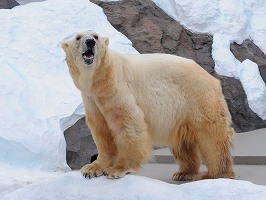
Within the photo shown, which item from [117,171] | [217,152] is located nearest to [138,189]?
[117,171]

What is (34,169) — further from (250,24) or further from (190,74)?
(250,24)

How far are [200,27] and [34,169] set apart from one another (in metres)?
3.91

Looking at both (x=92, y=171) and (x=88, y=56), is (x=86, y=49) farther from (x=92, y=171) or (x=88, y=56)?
(x=92, y=171)

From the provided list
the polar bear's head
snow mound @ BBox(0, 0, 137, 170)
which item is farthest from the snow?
the polar bear's head

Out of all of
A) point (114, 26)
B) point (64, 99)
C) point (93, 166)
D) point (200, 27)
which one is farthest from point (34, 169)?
point (200, 27)

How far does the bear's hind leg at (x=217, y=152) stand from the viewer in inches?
189

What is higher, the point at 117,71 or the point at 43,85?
the point at 117,71

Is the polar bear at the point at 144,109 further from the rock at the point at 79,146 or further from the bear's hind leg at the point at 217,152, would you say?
the rock at the point at 79,146

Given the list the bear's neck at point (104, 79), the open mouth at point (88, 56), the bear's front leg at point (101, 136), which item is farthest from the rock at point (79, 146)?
the open mouth at point (88, 56)

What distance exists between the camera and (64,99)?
694 cm

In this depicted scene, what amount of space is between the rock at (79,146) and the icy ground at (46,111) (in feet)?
0.31

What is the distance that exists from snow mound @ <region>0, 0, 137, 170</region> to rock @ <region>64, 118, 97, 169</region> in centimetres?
9

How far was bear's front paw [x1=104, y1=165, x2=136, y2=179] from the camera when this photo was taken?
430 cm

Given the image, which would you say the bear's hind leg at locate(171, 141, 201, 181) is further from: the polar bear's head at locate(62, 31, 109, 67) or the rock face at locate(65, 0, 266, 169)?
the rock face at locate(65, 0, 266, 169)
